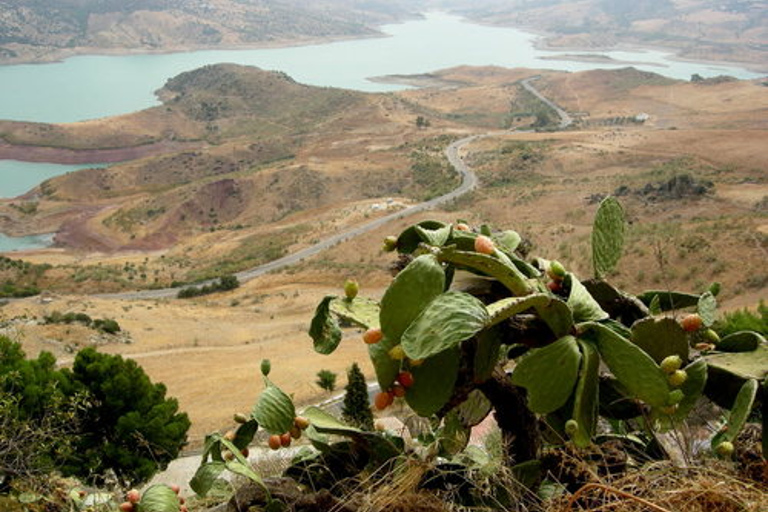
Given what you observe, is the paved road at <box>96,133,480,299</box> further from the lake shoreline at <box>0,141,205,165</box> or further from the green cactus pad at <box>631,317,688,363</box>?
the lake shoreline at <box>0,141,205,165</box>

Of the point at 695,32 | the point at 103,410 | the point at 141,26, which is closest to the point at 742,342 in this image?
the point at 103,410

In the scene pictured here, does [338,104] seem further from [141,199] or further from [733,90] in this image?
[733,90]

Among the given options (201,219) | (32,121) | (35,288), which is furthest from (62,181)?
(35,288)

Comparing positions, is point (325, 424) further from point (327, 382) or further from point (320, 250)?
point (320, 250)

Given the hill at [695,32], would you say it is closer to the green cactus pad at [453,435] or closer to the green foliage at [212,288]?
the green foliage at [212,288]

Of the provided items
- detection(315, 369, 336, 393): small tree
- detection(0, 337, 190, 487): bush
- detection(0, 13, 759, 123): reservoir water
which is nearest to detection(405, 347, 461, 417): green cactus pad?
detection(0, 337, 190, 487): bush
